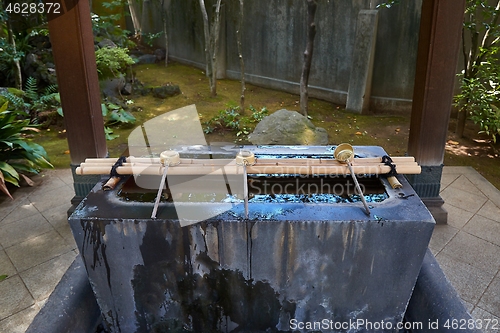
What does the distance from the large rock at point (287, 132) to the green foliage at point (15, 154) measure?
2.86 m

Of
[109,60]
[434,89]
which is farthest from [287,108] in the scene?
[434,89]

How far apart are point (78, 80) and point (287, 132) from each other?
10.3 feet

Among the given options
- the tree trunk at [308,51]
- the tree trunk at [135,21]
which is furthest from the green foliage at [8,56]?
the tree trunk at [135,21]

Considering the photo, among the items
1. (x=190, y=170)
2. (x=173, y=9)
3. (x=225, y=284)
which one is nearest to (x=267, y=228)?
(x=225, y=284)

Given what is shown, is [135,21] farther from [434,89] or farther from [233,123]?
[434,89]

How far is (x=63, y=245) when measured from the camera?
3348mm

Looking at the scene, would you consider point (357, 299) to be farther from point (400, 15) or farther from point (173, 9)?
point (173, 9)

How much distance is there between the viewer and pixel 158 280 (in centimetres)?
203

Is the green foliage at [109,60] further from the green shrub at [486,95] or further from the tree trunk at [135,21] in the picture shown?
the green shrub at [486,95]

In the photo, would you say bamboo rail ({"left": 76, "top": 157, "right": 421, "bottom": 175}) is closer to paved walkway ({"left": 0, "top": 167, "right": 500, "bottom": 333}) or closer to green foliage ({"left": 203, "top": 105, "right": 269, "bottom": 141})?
paved walkway ({"left": 0, "top": 167, "right": 500, "bottom": 333})

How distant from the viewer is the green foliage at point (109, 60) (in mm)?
7363

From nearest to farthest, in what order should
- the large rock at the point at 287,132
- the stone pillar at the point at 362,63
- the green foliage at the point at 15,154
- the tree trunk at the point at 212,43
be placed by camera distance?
the green foliage at the point at 15,154 → the large rock at the point at 287,132 → the stone pillar at the point at 362,63 → the tree trunk at the point at 212,43

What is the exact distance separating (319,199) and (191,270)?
791mm

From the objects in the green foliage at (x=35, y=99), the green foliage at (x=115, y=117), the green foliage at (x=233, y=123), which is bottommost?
the green foliage at (x=233, y=123)
